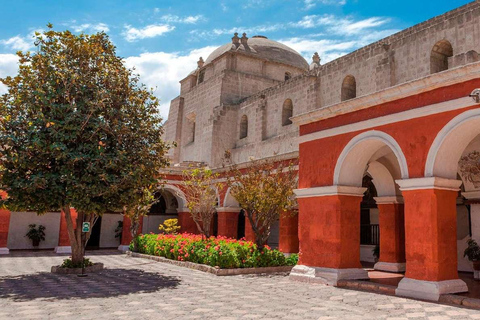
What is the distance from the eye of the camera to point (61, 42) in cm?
1234

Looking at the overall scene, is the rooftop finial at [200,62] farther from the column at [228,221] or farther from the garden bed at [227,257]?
the garden bed at [227,257]

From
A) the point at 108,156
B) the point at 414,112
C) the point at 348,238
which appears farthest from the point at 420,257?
the point at 108,156

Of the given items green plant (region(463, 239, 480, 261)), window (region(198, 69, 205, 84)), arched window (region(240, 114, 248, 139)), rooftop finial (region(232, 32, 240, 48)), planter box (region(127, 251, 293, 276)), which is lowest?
planter box (region(127, 251, 293, 276))

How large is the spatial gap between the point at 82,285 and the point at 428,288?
25.6ft

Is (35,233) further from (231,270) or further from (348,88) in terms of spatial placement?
(348,88)

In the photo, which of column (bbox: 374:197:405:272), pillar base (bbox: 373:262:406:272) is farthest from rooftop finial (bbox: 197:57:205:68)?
pillar base (bbox: 373:262:406:272)

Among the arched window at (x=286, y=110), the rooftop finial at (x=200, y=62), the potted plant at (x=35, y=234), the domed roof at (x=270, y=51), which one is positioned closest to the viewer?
the potted plant at (x=35, y=234)

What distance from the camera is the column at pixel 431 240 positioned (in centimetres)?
839

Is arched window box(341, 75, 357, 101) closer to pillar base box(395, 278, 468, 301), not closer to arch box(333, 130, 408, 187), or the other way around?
arch box(333, 130, 408, 187)

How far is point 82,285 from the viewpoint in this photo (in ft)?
34.1

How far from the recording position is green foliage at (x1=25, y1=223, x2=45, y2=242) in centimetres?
2164

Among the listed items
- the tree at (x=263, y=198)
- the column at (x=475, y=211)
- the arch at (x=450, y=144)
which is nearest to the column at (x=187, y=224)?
the tree at (x=263, y=198)

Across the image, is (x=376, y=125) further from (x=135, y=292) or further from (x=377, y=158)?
(x=135, y=292)

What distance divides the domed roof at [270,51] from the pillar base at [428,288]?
829 inches
